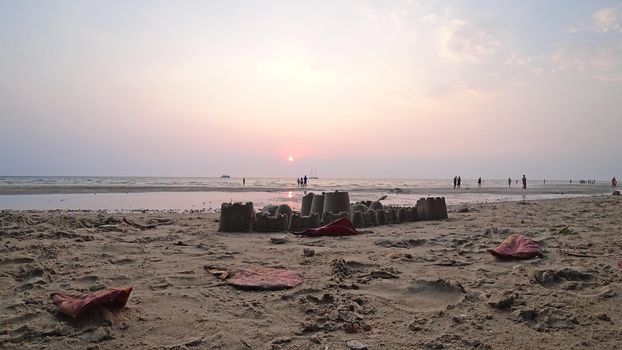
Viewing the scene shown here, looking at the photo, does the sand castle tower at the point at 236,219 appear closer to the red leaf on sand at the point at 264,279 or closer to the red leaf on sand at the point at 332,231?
the red leaf on sand at the point at 332,231

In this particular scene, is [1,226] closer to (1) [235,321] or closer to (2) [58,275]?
(2) [58,275]

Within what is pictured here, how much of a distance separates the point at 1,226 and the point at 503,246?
26.8ft

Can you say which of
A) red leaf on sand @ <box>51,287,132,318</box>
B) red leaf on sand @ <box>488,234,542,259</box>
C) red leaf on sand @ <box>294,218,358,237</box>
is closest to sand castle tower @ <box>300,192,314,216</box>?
red leaf on sand @ <box>294,218,358,237</box>

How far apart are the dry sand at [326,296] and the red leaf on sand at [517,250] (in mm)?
143

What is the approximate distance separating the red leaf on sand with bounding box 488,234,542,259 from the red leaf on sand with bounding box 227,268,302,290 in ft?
8.27

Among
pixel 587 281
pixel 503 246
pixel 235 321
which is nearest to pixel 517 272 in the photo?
pixel 587 281

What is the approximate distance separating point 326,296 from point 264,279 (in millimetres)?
783

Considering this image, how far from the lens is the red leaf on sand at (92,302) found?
9.66 feet

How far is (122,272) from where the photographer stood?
4.32 metres

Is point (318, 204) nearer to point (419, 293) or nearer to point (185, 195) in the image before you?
point (419, 293)

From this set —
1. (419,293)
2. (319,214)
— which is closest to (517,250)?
(419,293)

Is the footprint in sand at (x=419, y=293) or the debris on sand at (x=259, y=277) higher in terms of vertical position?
the debris on sand at (x=259, y=277)

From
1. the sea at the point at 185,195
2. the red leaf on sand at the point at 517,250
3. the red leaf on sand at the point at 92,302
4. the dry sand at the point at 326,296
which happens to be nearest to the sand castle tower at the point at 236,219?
the dry sand at the point at 326,296

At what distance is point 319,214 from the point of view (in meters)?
8.42
